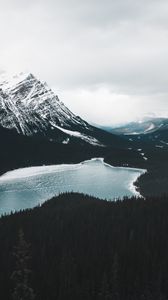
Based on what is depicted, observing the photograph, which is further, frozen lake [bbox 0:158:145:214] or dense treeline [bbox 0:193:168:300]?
frozen lake [bbox 0:158:145:214]

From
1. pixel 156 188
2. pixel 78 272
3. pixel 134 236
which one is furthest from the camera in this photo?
pixel 156 188

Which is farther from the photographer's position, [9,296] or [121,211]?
[121,211]

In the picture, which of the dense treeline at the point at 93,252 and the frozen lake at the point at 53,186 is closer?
the dense treeline at the point at 93,252

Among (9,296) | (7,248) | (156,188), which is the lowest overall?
(9,296)

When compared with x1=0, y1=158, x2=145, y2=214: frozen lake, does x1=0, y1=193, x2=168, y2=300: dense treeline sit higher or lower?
lower

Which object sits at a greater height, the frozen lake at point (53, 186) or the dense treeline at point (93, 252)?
the frozen lake at point (53, 186)

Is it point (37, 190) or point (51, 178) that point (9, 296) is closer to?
point (37, 190)

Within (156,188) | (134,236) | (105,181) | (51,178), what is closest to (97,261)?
(134,236)

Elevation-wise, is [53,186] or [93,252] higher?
[53,186]
